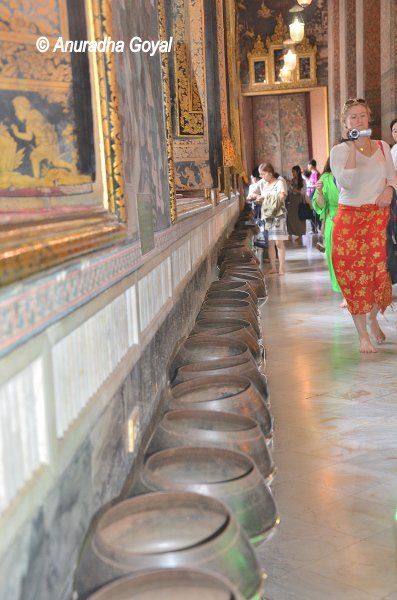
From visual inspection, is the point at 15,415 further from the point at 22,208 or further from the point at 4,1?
the point at 4,1

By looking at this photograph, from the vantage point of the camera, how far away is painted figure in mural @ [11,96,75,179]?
5.77ft

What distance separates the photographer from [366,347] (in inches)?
259

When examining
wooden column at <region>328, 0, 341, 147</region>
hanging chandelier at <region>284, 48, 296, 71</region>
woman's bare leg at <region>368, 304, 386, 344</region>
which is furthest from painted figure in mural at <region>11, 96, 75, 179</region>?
hanging chandelier at <region>284, 48, 296, 71</region>

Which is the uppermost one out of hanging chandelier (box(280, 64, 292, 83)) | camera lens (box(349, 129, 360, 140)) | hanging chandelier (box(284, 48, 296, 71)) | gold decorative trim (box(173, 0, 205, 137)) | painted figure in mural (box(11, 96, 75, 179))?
hanging chandelier (box(284, 48, 296, 71))

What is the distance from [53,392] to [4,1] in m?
0.85

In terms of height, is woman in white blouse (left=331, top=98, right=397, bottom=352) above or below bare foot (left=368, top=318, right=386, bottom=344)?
above

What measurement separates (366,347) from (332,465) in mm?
2771

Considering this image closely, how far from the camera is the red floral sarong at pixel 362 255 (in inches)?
259

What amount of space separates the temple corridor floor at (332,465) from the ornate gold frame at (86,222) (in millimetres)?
1350

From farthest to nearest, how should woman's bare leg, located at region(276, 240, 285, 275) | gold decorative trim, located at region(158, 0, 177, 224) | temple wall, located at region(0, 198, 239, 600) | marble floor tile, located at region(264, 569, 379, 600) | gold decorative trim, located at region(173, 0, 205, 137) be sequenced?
woman's bare leg, located at region(276, 240, 285, 275) → gold decorative trim, located at region(173, 0, 205, 137) → gold decorative trim, located at region(158, 0, 177, 224) → marble floor tile, located at region(264, 569, 379, 600) → temple wall, located at region(0, 198, 239, 600)

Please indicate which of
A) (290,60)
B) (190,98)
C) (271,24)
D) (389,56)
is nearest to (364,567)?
(190,98)

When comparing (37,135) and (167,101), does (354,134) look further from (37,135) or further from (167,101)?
(37,135)

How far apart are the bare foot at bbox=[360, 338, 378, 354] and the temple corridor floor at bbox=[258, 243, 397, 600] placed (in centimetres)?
8

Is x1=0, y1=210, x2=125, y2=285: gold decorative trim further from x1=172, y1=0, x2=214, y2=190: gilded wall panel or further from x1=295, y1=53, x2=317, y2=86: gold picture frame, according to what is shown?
x1=295, y1=53, x2=317, y2=86: gold picture frame
